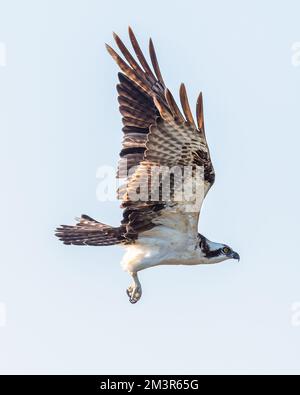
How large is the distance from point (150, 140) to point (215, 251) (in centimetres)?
207

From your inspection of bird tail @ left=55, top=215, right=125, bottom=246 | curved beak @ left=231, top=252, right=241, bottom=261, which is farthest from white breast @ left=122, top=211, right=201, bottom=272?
curved beak @ left=231, top=252, right=241, bottom=261

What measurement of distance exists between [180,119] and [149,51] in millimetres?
1691

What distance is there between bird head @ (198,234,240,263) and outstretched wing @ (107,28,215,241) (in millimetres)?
359

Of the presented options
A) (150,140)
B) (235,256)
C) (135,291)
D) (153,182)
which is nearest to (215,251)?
(235,256)

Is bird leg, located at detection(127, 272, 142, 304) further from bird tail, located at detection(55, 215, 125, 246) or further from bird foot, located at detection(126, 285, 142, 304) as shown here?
bird tail, located at detection(55, 215, 125, 246)

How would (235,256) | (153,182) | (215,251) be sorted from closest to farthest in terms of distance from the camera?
(153,182) < (215,251) < (235,256)

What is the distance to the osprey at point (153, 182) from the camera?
13227 millimetres

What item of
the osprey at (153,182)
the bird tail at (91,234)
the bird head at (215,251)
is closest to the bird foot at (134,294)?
the osprey at (153,182)

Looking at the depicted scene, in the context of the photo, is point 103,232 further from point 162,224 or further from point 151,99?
point 151,99

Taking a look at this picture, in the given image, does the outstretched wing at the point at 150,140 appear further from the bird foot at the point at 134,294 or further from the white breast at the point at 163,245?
the bird foot at the point at 134,294

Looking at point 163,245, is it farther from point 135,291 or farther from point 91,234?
point 91,234

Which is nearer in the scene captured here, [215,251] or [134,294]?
[134,294]

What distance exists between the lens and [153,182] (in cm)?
1366

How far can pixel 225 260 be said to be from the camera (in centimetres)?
1492
